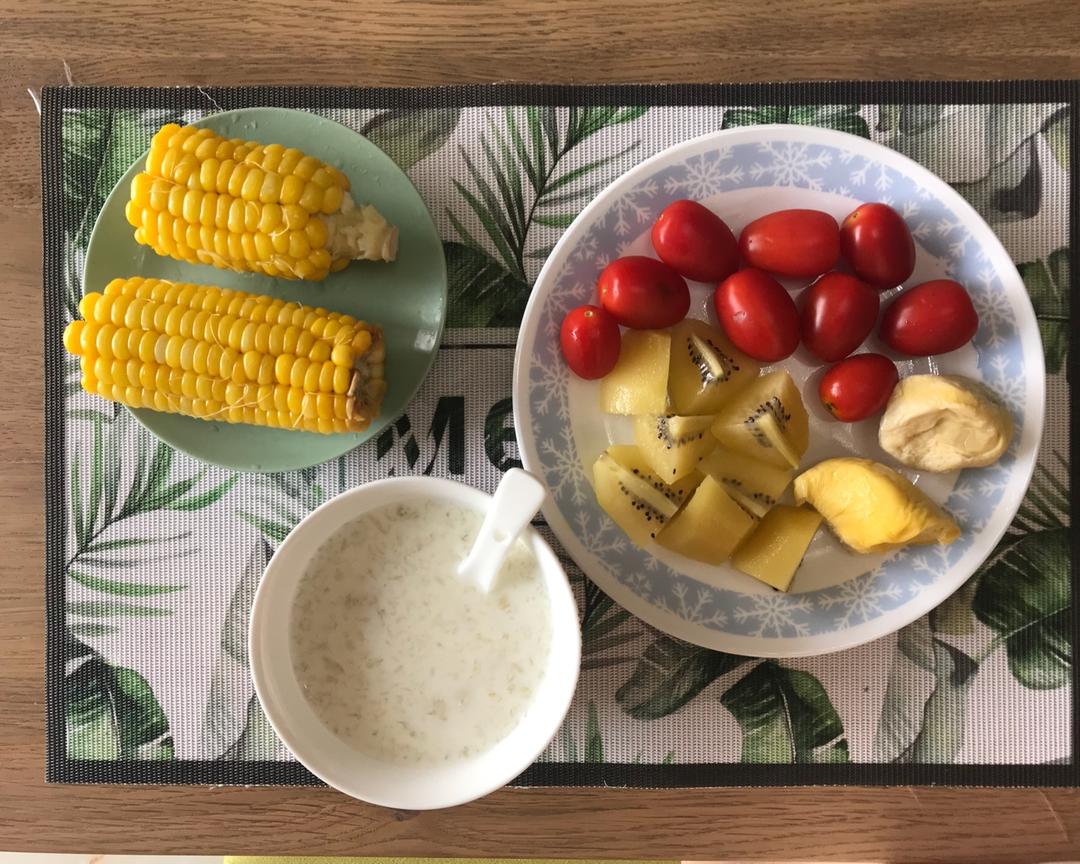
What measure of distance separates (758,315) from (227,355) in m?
0.71

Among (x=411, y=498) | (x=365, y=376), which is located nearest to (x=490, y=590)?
(x=411, y=498)

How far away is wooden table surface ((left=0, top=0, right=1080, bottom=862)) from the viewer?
1305 mm

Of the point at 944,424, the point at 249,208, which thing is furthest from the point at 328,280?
the point at 944,424

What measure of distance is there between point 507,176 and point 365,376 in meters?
0.40

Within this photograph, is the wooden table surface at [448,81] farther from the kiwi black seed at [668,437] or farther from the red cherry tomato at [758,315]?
the kiwi black seed at [668,437]

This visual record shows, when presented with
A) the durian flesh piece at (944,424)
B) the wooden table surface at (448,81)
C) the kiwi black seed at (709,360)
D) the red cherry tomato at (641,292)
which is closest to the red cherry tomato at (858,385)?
the durian flesh piece at (944,424)

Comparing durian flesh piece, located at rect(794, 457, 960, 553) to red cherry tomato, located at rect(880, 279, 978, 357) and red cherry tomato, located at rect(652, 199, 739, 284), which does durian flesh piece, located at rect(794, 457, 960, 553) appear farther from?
red cherry tomato, located at rect(652, 199, 739, 284)

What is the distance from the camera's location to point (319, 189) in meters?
1.12

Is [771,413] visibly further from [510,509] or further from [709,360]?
[510,509]

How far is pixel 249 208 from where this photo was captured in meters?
1.11

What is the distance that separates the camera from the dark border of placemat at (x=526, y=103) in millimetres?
1290

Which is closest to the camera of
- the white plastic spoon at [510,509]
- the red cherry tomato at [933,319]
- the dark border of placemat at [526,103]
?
the white plastic spoon at [510,509]

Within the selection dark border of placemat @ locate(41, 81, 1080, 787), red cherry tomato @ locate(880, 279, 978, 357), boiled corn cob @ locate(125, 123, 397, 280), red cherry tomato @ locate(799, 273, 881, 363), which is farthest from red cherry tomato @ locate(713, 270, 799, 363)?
boiled corn cob @ locate(125, 123, 397, 280)

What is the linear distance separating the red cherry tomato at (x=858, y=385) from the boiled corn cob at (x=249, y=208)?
65 cm
